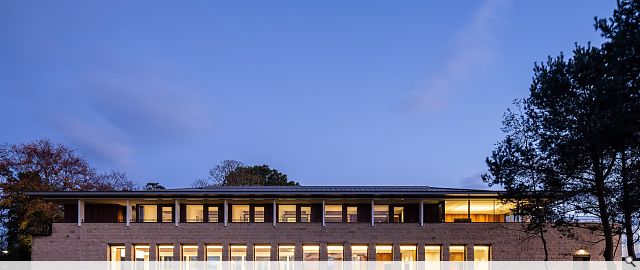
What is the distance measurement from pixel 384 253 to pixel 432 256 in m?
2.17

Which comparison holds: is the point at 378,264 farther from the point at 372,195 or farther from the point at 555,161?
the point at 555,161

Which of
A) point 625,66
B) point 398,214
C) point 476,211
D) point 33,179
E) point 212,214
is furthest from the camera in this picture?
point 33,179

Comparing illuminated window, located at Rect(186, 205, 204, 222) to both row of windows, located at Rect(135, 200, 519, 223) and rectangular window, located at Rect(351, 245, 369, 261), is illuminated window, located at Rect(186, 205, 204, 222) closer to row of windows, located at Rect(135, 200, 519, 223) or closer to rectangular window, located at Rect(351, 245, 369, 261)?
row of windows, located at Rect(135, 200, 519, 223)

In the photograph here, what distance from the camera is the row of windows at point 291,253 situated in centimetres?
2739

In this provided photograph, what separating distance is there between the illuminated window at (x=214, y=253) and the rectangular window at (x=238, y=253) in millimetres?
543

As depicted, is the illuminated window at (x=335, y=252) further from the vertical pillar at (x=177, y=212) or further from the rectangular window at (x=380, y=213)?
the vertical pillar at (x=177, y=212)

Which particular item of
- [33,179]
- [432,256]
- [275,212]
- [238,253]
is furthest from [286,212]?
[33,179]

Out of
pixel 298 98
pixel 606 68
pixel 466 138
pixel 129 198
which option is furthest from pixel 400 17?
pixel 466 138

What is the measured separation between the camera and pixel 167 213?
2933 centimetres

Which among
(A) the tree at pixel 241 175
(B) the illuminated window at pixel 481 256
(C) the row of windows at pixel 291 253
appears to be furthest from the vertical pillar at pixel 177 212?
(A) the tree at pixel 241 175

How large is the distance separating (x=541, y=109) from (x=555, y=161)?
1.79 m

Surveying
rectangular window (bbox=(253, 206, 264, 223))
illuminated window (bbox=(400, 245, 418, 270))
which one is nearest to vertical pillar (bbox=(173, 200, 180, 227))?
rectangular window (bbox=(253, 206, 264, 223))

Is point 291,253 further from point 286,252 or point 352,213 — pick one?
point 352,213

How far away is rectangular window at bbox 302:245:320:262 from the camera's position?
1083 inches
